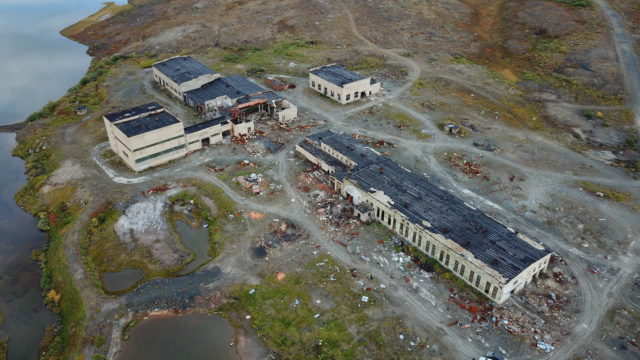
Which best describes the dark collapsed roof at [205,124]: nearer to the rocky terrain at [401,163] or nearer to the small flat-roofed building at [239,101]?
the rocky terrain at [401,163]

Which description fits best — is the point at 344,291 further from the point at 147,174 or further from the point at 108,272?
the point at 147,174

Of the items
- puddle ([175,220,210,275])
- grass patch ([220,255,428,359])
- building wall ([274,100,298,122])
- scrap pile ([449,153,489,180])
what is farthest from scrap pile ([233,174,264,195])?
scrap pile ([449,153,489,180])

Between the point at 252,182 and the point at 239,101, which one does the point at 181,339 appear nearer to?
the point at 252,182

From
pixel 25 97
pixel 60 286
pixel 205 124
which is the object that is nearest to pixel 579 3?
pixel 205 124

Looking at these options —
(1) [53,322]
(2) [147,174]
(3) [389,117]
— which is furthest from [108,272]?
(3) [389,117]

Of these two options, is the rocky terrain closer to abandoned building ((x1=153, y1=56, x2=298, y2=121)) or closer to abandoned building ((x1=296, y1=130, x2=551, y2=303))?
abandoned building ((x1=296, y1=130, x2=551, y2=303))
